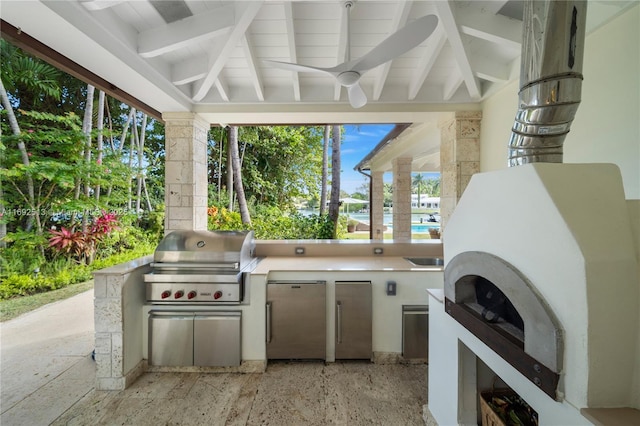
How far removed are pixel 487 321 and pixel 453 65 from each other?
8.85 feet

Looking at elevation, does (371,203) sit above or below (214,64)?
below

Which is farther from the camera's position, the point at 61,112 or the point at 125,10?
the point at 61,112

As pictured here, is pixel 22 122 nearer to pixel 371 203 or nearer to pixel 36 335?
pixel 36 335

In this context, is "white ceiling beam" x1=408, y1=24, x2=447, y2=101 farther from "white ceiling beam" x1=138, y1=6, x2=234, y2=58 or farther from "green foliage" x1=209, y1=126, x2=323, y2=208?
"green foliage" x1=209, y1=126, x2=323, y2=208

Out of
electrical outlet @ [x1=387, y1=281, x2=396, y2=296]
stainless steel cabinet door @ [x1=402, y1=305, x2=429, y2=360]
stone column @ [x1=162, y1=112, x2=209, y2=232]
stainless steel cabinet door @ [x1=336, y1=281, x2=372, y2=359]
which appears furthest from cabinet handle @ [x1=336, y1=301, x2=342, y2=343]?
stone column @ [x1=162, y1=112, x2=209, y2=232]

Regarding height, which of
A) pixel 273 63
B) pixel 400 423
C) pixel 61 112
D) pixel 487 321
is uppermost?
pixel 61 112

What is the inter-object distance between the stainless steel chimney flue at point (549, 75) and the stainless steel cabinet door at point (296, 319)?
1885 mm

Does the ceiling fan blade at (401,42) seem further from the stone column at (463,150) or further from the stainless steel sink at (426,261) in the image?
the stainless steel sink at (426,261)

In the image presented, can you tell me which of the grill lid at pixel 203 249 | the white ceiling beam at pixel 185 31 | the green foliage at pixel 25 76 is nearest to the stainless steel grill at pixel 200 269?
the grill lid at pixel 203 249

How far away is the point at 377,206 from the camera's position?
7.66 metres

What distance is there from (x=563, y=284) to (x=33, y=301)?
5.87 meters

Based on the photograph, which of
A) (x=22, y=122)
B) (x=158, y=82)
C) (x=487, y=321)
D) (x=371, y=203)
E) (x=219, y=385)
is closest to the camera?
(x=487, y=321)

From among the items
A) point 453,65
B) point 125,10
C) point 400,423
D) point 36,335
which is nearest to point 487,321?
point 400,423

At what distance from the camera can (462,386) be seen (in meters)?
1.42
